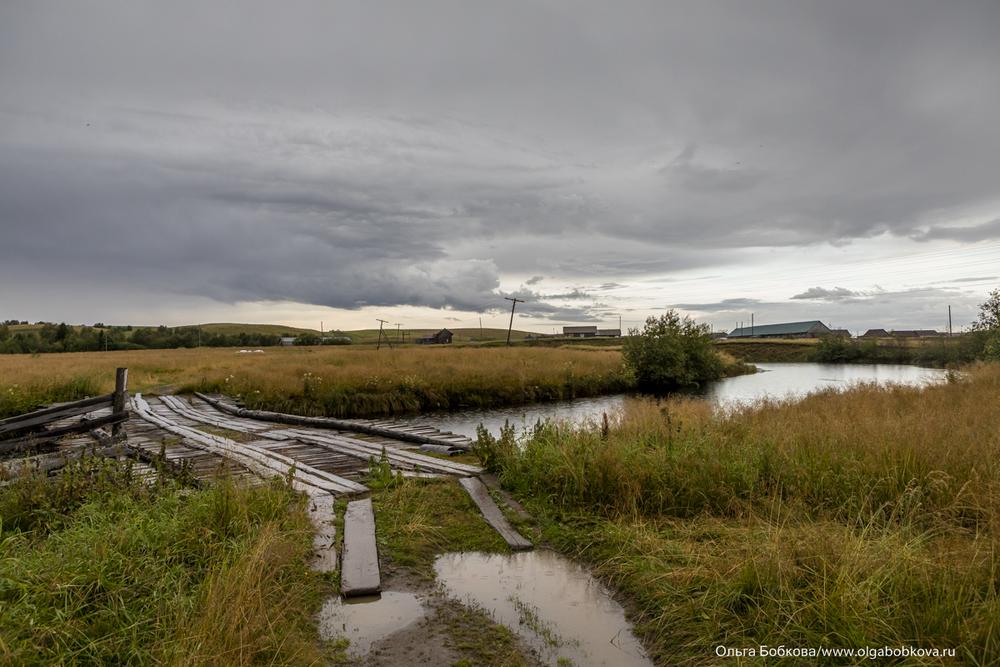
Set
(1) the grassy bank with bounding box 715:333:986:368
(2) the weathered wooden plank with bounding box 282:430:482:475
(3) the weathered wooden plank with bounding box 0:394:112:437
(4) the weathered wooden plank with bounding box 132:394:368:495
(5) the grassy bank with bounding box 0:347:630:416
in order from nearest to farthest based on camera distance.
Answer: (4) the weathered wooden plank with bounding box 132:394:368:495 < (2) the weathered wooden plank with bounding box 282:430:482:475 < (3) the weathered wooden plank with bounding box 0:394:112:437 < (5) the grassy bank with bounding box 0:347:630:416 < (1) the grassy bank with bounding box 715:333:986:368

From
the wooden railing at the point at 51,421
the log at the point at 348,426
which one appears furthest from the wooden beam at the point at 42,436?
the log at the point at 348,426

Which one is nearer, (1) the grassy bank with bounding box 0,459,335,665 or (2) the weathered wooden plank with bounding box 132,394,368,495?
(1) the grassy bank with bounding box 0,459,335,665

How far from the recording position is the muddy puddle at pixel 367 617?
153 inches

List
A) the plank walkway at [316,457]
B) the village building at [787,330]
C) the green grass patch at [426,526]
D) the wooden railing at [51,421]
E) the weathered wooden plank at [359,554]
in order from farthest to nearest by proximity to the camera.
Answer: the village building at [787,330], the wooden railing at [51,421], the plank walkway at [316,457], the green grass patch at [426,526], the weathered wooden plank at [359,554]

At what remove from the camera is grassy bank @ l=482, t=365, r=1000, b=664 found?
3.36 m

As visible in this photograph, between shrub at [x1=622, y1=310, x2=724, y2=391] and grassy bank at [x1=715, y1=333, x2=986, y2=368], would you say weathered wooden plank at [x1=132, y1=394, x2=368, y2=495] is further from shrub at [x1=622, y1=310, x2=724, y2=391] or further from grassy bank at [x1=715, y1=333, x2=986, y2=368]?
grassy bank at [x1=715, y1=333, x2=986, y2=368]

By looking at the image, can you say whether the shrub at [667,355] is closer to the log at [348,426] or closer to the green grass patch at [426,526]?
the log at [348,426]

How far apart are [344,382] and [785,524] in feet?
65.3

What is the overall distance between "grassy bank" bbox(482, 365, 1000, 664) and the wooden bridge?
45.2 inches

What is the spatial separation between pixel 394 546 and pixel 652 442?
4057 mm

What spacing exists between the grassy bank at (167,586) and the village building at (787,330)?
414 ft

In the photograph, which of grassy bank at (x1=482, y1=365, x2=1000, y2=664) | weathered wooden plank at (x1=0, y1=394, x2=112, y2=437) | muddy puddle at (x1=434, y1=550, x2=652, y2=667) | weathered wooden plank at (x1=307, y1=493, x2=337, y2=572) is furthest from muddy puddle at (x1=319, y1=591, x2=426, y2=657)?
weathered wooden plank at (x1=0, y1=394, x2=112, y2=437)

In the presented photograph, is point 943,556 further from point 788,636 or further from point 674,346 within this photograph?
point 674,346

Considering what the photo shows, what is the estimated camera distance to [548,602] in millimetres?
4473
